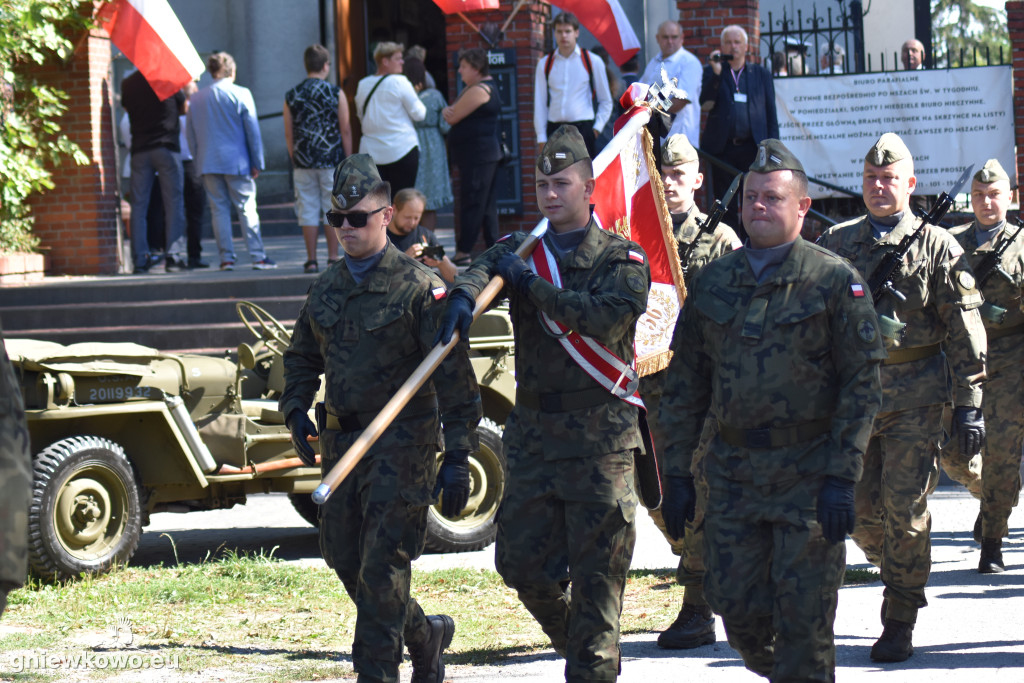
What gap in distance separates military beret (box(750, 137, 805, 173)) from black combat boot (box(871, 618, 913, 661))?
7.10 ft

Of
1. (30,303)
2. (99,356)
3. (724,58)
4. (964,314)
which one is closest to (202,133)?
(30,303)

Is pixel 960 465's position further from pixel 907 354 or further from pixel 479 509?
pixel 479 509

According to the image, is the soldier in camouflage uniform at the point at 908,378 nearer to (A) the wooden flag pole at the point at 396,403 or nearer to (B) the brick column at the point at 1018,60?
(A) the wooden flag pole at the point at 396,403

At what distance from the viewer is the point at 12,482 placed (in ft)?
9.68

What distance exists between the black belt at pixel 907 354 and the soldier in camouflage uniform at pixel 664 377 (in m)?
0.85

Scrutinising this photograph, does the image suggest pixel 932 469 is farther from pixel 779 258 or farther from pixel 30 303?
pixel 30 303

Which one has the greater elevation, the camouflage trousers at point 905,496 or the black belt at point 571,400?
the black belt at point 571,400

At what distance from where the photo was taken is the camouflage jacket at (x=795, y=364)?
184 inches

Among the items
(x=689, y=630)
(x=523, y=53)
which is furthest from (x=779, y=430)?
(x=523, y=53)

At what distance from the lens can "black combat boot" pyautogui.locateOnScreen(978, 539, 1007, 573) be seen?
7.76 m

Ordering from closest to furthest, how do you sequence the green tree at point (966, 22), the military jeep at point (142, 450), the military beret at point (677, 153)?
the military beret at point (677, 153) < the military jeep at point (142, 450) < the green tree at point (966, 22)

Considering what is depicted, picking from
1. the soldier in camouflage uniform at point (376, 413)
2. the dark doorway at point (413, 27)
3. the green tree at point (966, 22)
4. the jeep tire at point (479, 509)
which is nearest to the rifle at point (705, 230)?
the soldier in camouflage uniform at point (376, 413)

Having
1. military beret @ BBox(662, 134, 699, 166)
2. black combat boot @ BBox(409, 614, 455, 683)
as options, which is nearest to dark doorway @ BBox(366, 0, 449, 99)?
military beret @ BBox(662, 134, 699, 166)

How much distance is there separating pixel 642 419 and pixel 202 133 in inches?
371
